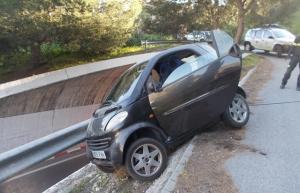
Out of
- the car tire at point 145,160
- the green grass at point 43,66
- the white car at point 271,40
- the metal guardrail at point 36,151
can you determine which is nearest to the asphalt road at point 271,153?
the car tire at point 145,160

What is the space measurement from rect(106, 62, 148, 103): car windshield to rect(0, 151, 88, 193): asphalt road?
8.74 ft

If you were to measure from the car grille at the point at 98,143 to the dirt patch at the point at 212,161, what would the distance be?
4.01ft

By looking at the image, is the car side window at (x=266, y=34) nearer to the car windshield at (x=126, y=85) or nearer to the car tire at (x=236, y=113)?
the car tire at (x=236, y=113)

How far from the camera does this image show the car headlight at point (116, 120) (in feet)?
18.5

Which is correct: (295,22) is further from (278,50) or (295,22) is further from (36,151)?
(36,151)

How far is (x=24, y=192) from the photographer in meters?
7.61

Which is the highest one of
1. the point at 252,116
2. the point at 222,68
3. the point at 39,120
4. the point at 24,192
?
the point at 222,68

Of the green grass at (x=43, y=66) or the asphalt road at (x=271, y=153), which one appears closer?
the asphalt road at (x=271, y=153)

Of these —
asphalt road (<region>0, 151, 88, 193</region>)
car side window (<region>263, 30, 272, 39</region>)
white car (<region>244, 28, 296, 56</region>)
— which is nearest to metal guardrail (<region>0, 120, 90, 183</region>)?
asphalt road (<region>0, 151, 88, 193</region>)

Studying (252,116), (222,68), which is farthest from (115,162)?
(252,116)

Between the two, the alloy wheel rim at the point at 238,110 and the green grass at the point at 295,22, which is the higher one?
the alloy wheel rim at the point at 238,110

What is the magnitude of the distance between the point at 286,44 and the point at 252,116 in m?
16.0

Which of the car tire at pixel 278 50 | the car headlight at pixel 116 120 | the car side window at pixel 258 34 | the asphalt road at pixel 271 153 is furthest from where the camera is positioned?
the car side window at pixel 258 34

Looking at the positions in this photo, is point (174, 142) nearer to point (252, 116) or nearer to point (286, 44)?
point (252, 116)
